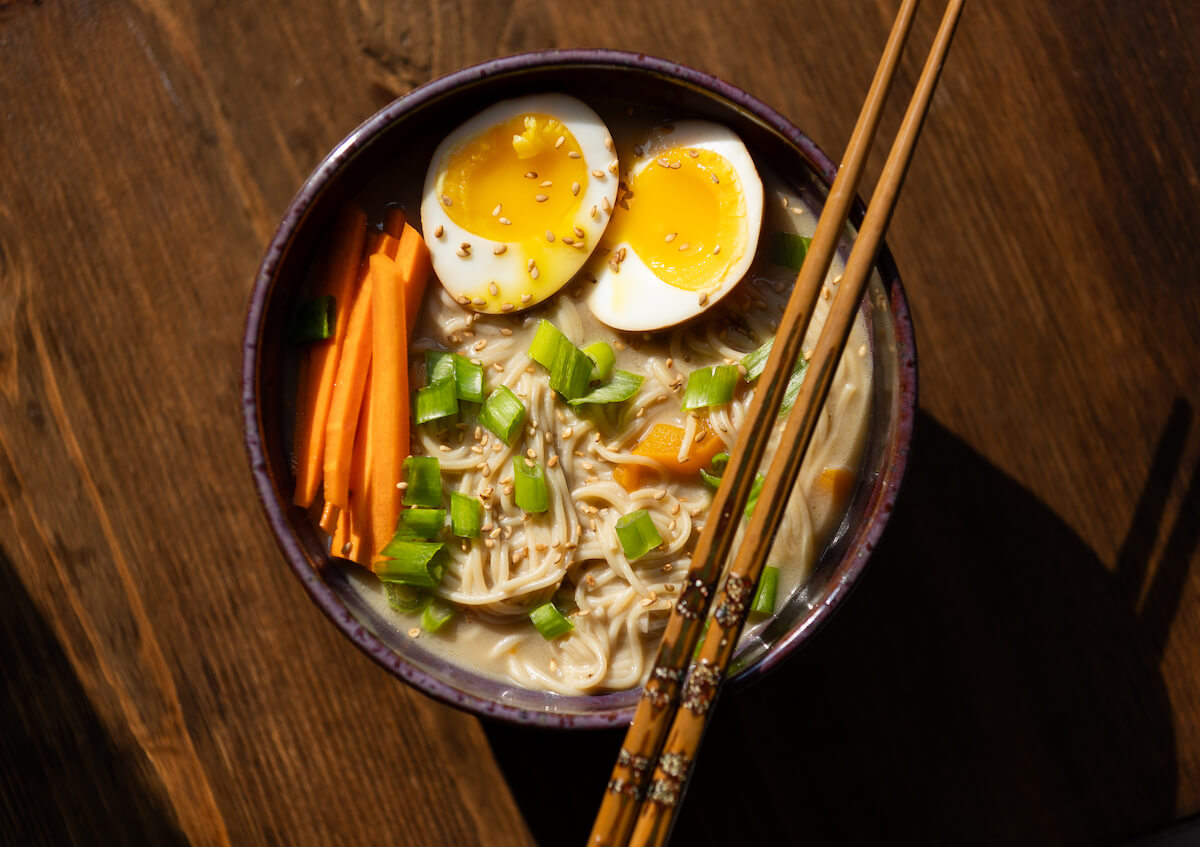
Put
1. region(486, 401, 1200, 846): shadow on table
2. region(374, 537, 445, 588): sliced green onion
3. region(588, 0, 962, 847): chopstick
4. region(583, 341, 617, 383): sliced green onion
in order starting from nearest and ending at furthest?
region(588, 0, 962, 847): chopstick < region(374, 537, 445, 588): sliced green onion < region(583, 341, 617, 383): sliced green onion < region(486, 401, 1200, 846): shadow on table

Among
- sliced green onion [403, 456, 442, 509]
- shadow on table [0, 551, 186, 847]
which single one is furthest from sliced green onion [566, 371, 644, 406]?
shadow on table [0, 551, 186, 847]

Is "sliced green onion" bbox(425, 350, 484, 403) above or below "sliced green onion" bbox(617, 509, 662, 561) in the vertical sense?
above

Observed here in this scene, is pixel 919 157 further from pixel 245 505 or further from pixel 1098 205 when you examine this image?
pixel 245 505

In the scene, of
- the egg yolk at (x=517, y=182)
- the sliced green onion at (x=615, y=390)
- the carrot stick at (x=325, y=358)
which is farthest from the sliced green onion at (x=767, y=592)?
the carrot stick at (x=325, y=358)

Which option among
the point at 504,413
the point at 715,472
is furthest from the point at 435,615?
the point at 715,472

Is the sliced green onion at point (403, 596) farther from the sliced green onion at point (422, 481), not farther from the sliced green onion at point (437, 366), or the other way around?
the sliced green onion at point (437, 366)

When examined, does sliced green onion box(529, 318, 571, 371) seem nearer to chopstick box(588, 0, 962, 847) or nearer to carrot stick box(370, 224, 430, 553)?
carrot stick box(370, 224, 430, 553)

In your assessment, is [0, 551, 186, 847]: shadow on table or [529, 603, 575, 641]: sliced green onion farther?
[0, 551, 186, 847]: shadow on table
